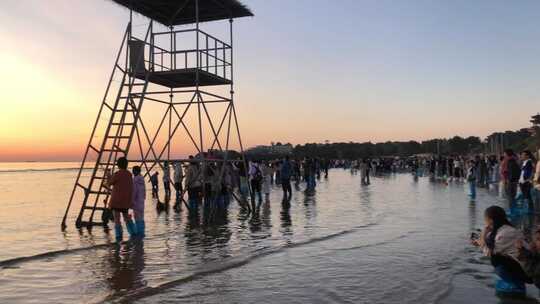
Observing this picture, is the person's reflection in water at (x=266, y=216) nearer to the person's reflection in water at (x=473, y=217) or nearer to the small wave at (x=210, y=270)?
the small wave at (x=210, y=270)

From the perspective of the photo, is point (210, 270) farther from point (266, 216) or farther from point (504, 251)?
point (266, 216)

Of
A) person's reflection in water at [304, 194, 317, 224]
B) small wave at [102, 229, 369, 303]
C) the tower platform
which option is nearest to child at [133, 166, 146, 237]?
small wave at [102, 229, 369, 303]

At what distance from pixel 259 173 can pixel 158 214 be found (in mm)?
5271

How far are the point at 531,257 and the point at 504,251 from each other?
319 mm

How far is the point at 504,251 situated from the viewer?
699 centimetres

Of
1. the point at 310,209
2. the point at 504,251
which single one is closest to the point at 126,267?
the point at 504,251

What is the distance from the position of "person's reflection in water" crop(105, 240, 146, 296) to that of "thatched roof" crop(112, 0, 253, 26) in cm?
810

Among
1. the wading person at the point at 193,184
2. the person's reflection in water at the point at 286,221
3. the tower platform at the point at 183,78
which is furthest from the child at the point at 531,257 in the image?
the wading person at the point at 193,184

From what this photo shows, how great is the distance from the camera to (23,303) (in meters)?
7.25

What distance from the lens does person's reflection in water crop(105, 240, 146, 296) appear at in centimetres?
812

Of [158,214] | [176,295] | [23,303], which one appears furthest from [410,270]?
[158,214]

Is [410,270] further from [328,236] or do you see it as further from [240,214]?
[240,214]

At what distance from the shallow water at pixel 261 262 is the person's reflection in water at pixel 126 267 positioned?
19mm

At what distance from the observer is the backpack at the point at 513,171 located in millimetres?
15719
